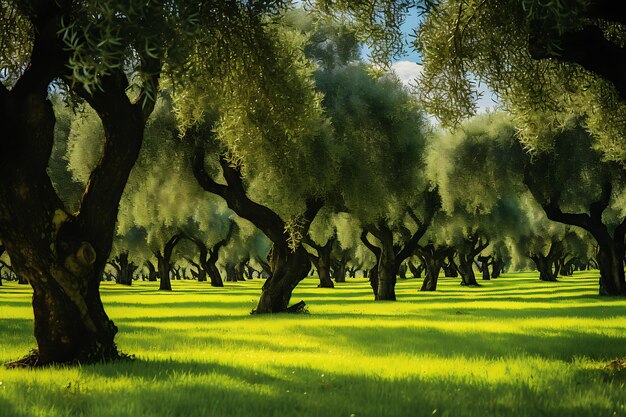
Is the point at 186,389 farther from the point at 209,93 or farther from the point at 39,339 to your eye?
the point at 209,93

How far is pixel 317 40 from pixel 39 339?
2165 cm

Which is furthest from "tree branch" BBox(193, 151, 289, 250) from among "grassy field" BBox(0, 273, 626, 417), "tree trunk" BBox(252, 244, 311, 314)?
"grassy field" BBox(0, 273, 626, 417)

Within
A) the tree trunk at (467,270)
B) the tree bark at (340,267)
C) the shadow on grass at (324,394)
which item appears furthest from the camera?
the tree bark at (340,267)

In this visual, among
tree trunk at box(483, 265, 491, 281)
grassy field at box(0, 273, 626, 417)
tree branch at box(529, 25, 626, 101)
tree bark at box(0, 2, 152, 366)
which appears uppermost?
tree branch at box(529, 25, 626, 101)

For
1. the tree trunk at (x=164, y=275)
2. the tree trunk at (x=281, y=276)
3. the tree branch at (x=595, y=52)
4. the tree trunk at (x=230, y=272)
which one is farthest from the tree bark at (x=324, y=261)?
the tree branch at (x=595, y=52)

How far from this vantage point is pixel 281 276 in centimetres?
2478

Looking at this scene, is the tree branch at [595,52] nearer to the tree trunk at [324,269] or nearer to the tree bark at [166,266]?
the tree bark at [166,266]

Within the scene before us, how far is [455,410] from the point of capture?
6828 mm

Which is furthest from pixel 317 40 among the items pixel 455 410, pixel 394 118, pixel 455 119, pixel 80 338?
pixel 455 410

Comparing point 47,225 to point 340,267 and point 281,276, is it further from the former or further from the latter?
point 340,267

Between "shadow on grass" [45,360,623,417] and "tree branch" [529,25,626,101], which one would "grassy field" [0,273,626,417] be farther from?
"tree branch" [529,25,626,101]

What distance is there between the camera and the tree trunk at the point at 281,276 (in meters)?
24.7

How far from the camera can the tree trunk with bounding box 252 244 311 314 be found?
24.7 metres

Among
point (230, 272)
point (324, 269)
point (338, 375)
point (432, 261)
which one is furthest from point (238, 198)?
point (230, 272)
